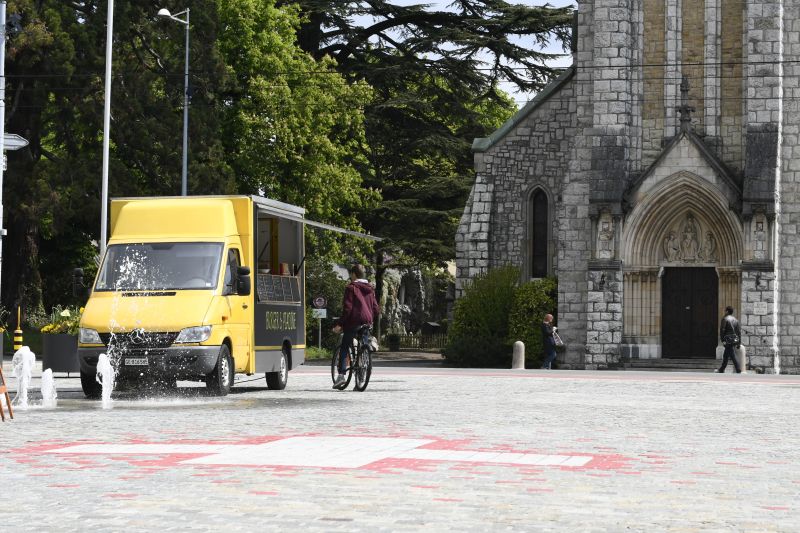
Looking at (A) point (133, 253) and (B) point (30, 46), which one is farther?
(B) point (30, 46)

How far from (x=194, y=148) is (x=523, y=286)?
1076 centimetres

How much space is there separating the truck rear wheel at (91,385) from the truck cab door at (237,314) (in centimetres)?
196

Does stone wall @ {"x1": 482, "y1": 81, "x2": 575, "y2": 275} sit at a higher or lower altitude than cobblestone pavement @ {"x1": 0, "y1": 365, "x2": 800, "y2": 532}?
higher

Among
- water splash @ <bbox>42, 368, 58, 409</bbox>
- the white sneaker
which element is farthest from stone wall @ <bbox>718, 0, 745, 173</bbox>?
water splash @ <bbox>42, 368, 58, 409</bbox>

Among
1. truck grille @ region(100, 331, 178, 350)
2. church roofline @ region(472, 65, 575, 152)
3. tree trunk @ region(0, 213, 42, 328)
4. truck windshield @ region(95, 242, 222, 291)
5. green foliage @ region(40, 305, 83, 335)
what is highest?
church roofline @ region(472, 65, 575, 152)

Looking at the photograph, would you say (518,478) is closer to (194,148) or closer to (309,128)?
(194,148)

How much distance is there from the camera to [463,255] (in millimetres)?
44250

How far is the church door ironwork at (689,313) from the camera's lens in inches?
1543

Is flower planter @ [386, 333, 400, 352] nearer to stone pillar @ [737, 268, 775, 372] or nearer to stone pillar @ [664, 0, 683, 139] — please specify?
stone pillar @ [664, 0, 683, 139]

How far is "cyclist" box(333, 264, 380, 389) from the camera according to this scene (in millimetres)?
22203

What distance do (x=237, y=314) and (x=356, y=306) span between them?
2175 mm

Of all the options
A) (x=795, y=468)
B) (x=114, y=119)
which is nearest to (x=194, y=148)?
(x=114, y=119)

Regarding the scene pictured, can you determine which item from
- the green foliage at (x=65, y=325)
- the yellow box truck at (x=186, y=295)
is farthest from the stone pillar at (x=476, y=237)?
the yellow box truck at (x=186, y=295)

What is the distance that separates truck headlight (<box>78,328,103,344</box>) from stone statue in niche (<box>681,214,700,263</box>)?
2284 centimetres
